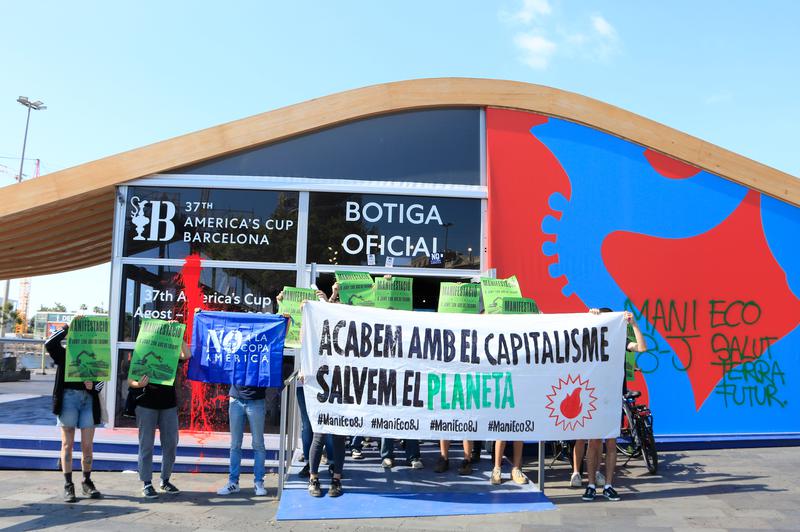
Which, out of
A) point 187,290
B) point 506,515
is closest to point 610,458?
point 506,515

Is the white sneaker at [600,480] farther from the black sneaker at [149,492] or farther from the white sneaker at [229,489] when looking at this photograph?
the black sneaker at [149,492]

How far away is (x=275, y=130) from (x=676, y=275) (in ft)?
20.8

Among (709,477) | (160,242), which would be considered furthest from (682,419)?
(160,242)

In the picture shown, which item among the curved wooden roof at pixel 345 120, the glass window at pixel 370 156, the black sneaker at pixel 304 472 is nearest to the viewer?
the black sneaker at pixel 304 472

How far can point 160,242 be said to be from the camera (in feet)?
32.6

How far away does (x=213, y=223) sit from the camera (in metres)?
10.0

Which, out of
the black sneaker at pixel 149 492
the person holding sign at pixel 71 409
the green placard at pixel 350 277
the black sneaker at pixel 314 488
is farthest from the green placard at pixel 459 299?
the person holding sign at pixel 71 409

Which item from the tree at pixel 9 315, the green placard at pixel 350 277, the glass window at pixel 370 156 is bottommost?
the green placard at pixel 350 277

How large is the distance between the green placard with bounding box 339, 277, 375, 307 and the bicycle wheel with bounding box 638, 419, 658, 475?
362cm

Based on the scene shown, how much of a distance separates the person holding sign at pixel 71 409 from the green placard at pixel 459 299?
4.02m

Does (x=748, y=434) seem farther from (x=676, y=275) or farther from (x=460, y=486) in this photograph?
(x=460, y=486)

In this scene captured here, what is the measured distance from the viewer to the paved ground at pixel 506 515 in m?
5.96

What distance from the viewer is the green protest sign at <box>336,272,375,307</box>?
26.9ft

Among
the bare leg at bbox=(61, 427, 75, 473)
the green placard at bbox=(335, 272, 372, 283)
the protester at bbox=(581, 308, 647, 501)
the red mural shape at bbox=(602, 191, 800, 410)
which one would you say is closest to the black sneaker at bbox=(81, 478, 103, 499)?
the bare leg at bbox=(61, 427, 75, 473)
